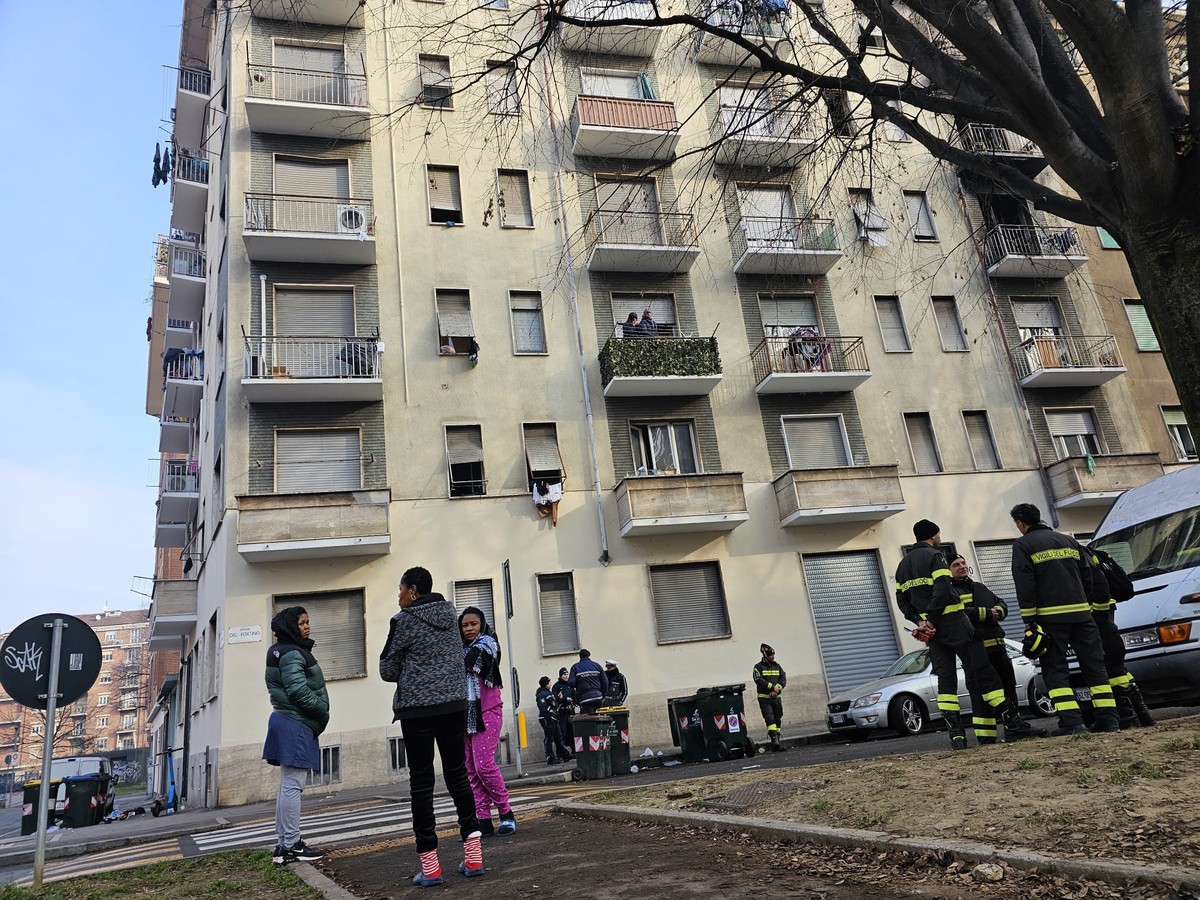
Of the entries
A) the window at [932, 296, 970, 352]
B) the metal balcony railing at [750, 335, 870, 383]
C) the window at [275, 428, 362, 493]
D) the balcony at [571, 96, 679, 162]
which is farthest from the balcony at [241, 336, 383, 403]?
the window at [932, 296, 970, 352]

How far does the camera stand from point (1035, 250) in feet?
83.3

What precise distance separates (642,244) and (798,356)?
16.5ft

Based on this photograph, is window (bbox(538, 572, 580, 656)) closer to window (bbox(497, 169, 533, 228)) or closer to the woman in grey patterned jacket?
window (bbox(497, 169, 533, 228))

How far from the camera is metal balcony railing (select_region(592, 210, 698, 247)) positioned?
22656 millimetres

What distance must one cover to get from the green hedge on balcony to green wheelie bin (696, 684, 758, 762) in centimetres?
945

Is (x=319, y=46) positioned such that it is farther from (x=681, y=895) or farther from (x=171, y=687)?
(x=171, y=687)

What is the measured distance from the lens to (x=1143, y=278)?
6734mm

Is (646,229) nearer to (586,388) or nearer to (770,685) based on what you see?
(586,388)

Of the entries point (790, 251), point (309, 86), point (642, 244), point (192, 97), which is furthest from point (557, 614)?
point (192, 97)

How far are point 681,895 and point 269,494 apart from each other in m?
16.1

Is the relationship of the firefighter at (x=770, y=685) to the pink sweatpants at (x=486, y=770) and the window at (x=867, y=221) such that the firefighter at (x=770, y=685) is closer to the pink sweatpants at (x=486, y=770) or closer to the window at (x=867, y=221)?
the pink sweatpants at (x=486, y=770)

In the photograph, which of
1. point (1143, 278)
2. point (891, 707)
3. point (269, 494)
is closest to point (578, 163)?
point (269, 494)

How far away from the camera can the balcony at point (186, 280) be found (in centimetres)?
2786

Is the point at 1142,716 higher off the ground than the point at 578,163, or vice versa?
the point at 578,163
